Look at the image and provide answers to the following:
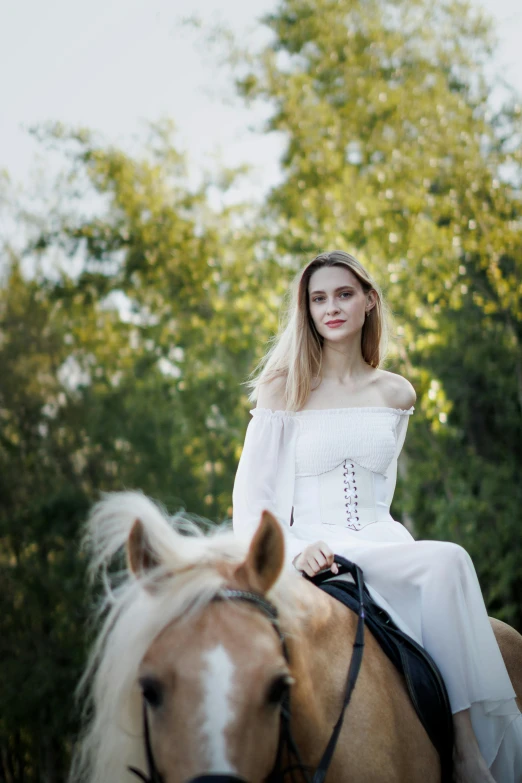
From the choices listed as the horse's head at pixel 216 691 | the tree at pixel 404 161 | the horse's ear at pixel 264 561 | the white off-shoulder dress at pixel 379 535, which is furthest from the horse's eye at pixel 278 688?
the tree at pixel 404 161

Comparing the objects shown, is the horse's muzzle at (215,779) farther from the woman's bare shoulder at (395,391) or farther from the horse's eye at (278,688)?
the woman's bare shoulder at (395,391)

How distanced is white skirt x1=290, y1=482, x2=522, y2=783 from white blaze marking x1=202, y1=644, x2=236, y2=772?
1140mm

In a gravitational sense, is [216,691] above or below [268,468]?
below

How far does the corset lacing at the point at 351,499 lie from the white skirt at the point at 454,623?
0.16 metres

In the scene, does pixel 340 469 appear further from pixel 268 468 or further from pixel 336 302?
pixel 336 302

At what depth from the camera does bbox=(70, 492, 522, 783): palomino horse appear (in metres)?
1.73

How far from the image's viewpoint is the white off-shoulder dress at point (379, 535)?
2764 mm

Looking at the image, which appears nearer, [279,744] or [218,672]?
[218,672]

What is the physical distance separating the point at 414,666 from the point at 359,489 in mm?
800

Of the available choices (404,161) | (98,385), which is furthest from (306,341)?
(98,385)

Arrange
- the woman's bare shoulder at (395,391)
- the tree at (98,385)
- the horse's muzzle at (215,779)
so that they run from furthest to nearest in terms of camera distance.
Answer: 1. the tree at (98,385)
2. the woman's bare shoulder at (395,391)
3. the horse's muzzle at (215,779)

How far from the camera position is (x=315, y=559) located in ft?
8.73

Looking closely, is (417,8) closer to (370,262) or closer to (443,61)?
(443,61)

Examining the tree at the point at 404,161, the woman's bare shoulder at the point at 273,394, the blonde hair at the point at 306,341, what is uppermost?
the tree at the point at 404,161
